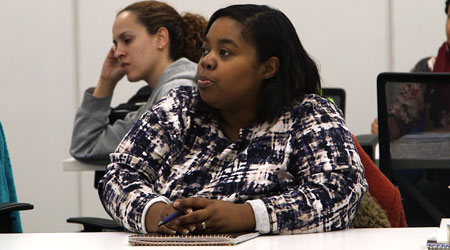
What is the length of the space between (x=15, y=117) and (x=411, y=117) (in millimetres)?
3483

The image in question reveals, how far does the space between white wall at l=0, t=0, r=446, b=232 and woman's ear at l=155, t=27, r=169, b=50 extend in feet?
7.35

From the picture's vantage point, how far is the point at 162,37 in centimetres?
317

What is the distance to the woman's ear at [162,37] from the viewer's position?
3.16 m

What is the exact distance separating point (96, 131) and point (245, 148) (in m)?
1.48

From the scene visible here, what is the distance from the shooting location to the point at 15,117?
5480mm

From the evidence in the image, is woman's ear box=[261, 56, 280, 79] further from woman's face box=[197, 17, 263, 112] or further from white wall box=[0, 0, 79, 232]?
white wall box=[0, 0, 79, 232]

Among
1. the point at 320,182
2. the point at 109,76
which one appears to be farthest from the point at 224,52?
the point at 109,76

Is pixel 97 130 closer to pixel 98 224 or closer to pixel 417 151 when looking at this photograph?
pixel 98 224

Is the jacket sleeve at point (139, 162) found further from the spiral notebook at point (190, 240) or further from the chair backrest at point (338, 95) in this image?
the chair backrest at point (338, 95)

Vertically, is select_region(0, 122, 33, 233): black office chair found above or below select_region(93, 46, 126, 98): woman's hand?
below

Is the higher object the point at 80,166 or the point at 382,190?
the point at 382,190

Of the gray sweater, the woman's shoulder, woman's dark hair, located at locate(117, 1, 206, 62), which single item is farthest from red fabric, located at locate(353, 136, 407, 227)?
the woman's shoulder

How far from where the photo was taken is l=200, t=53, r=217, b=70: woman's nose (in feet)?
5.89

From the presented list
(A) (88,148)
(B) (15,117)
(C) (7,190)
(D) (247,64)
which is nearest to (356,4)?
(B) (15,117)
